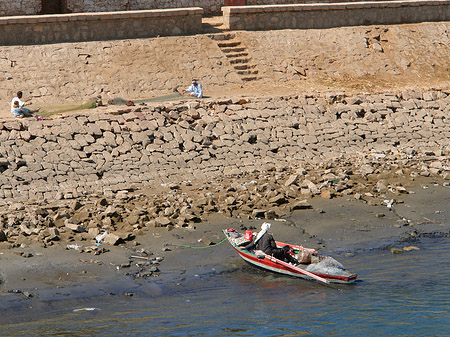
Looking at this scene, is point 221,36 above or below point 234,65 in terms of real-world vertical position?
above

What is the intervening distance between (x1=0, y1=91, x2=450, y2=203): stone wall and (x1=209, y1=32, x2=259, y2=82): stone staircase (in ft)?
7.33

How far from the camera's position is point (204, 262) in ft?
47.5

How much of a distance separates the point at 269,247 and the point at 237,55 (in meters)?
10.3

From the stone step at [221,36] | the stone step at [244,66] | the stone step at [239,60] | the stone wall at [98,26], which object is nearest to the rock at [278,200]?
the stone step at [244,66]

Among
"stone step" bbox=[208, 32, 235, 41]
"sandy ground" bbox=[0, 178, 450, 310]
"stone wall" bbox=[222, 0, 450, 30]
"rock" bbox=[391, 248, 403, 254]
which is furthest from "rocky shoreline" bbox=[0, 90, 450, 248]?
"stone wall" bbox=[222, 0, 450, 30]

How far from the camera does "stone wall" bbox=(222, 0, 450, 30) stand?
24.2 m

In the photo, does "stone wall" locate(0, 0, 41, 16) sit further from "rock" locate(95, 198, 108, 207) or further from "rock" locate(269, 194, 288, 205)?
"rock" locate(269, 194, 288, 205)

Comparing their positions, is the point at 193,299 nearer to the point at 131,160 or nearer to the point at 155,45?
the point at 131,160

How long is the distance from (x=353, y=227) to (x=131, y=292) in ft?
17.3

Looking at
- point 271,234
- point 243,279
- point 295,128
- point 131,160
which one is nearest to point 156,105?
point 131,160

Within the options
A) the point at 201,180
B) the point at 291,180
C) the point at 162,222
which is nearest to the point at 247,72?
the point at 201,180

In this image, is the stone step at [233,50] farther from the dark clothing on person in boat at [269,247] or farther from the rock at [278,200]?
the dark clothing on person in boat at [269,247]

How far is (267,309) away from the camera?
12.9 meters

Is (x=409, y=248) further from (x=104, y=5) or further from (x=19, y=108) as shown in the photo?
(x=104, y=5)
